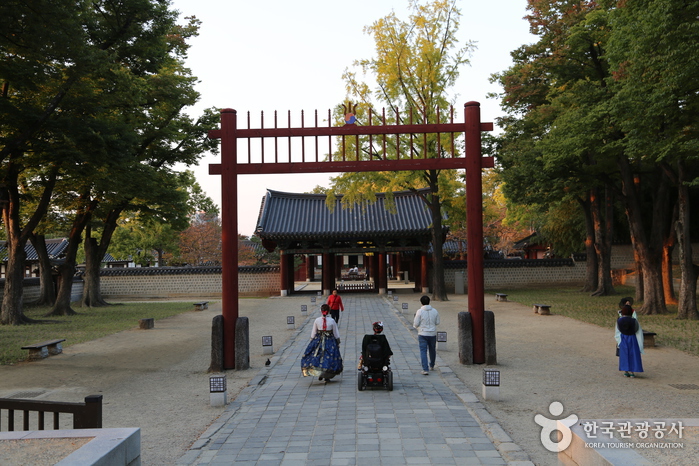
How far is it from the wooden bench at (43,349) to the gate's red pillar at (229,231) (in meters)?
6.00

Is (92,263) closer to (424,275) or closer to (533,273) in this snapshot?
(424,275)

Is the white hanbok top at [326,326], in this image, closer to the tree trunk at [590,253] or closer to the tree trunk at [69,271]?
the tree trunk at [69,271]

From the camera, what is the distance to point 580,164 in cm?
2280

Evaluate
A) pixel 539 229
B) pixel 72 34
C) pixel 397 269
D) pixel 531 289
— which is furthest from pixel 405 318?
pixel 397 269

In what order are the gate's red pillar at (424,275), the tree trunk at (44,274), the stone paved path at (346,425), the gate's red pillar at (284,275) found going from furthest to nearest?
the gate's red pillar at (284,275) → the gate's red pillar at (424,275) → the tree trunk at (44,274) → the stone paved path at (346,425)

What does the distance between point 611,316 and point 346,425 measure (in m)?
16.1

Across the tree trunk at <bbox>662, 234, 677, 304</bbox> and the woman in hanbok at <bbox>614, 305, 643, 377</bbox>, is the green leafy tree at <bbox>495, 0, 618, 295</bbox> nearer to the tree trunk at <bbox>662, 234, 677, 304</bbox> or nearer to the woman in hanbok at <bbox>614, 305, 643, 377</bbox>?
the tree trunk at <bbox>662, 234, 677, 304</bbox>

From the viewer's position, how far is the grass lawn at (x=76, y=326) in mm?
15844

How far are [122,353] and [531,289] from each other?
28950 millimetres

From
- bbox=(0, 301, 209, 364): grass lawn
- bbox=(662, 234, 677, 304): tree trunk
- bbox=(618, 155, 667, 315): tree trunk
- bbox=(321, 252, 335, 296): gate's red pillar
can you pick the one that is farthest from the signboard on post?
bbox=(321, 252, 335, 296): gate's red pillar

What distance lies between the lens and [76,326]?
805 inches

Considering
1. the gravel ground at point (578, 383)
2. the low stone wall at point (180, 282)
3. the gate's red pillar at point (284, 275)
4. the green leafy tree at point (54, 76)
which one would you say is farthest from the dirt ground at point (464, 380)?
the low stone wall at point (180, 282)

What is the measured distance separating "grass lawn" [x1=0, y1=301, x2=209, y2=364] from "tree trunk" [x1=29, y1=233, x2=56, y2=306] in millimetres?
1006

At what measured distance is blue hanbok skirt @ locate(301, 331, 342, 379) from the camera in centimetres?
960
